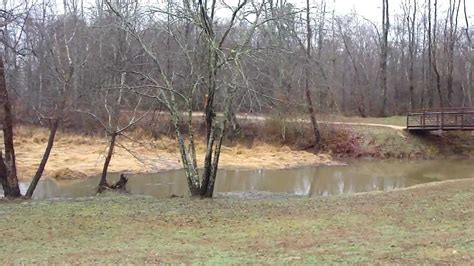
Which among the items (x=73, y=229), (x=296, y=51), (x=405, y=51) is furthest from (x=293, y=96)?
(x=405, y=51)

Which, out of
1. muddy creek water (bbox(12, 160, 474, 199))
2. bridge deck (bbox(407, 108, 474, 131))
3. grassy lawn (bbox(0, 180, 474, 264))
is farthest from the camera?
bridge deck (bbox(407, 108, 474, 131))

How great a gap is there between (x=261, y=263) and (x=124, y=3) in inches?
379

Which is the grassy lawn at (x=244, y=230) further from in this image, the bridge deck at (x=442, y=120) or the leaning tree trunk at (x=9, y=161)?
the bridge deck at (x=442, y=120)

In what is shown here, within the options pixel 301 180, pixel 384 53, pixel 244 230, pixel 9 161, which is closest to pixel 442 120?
pixel 384 53

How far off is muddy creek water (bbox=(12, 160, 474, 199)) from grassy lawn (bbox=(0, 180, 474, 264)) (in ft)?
19.3

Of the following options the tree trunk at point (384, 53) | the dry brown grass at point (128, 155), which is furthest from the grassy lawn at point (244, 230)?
the tree trunk at point (384, 53)

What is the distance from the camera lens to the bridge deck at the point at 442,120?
99.6ft

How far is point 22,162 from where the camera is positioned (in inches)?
962

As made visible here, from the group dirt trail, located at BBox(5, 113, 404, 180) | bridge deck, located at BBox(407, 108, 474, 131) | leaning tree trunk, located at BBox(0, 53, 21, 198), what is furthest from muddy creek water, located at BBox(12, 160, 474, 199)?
leaning tree trunk, located at BBox(0, 53, 21, 198)

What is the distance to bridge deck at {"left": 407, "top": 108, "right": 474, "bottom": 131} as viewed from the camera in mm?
30344

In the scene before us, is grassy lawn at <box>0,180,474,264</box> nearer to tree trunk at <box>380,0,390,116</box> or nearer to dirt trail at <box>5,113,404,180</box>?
dirt trail at <box>5,113,404,180</box>

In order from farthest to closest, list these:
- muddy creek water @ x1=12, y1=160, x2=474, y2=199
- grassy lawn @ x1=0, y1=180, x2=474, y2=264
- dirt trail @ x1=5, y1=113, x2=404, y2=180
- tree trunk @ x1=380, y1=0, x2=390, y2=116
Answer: tree trunk @ x1=380, y1=0, x2=390, y2=116, dirt trail @ x1=5, y1=113, x2=404, y2=180, muddy creek water @ x1=12, y1=160, x2=474, y2=199, grassy lawn @ x1=0, y1=180, x2=474, y2=264

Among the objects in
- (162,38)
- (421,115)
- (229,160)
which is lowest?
(229,160)

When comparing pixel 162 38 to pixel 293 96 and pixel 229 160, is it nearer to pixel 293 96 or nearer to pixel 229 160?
pixel 293 96
